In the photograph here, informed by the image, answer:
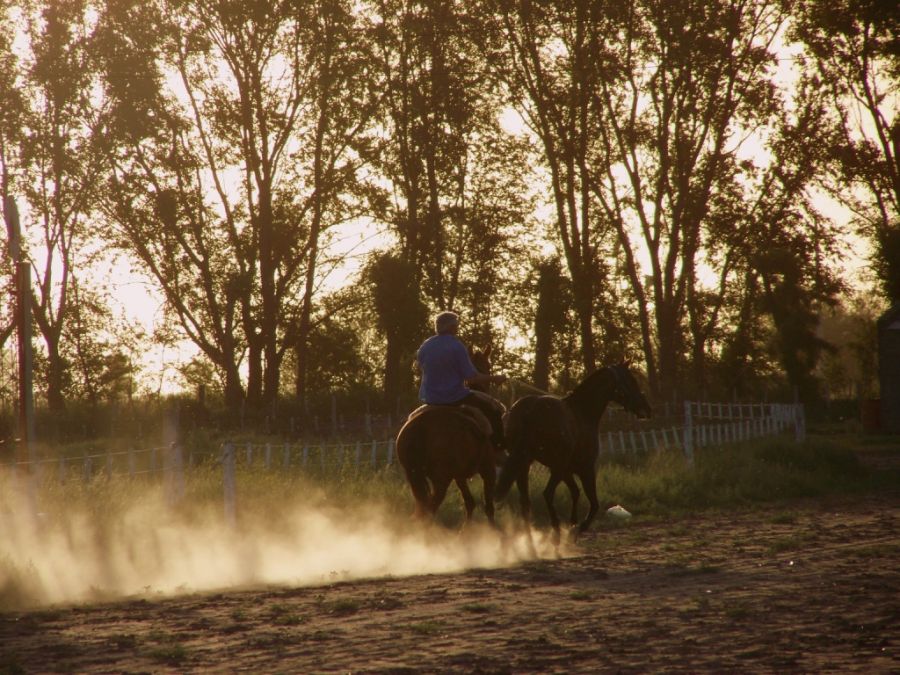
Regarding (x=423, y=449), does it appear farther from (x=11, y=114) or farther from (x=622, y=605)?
(x=11, y=114)

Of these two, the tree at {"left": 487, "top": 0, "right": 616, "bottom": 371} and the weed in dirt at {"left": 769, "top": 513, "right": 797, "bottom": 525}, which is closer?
the weed in dirt at {"left": 769, "top": 513, "right": 797, "bottom": 525}

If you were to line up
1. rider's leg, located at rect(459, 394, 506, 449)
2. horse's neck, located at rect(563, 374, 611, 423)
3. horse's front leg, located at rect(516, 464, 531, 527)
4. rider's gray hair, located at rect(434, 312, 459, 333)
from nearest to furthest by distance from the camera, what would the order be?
rider's gray hair, located at rect(434, 312, 459, 333) < rider's leg, located at rect(459, 394, 506, 449) < horse's front leg, located at rect(516, 464, 531, 527) < horse's neck, located at rect(563, 374, 611, 423)

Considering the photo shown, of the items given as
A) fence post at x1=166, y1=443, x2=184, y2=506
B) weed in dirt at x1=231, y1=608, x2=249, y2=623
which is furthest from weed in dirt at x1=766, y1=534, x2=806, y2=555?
fence post at x1=166, y1=443, x2=184, y2=506

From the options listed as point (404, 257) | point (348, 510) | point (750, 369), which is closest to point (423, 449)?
point (348, 510)

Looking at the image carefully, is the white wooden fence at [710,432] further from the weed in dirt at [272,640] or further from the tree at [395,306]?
the weed in dirt at [272,640]

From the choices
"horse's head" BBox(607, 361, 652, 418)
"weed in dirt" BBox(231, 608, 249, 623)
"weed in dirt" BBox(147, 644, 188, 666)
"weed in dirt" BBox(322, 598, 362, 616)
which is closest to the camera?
"weed in dirt" BBox(147, 644, 188, 666)

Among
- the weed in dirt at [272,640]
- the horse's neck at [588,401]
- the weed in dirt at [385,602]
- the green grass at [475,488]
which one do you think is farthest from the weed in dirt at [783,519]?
the weed in dirt at [272,640]

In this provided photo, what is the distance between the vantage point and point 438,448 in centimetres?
1385

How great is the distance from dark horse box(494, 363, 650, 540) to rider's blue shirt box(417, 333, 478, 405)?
3.85 ft

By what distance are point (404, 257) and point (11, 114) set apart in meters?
13.6

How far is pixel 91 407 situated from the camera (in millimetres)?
44875

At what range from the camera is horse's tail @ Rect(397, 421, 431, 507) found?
14.0 meters

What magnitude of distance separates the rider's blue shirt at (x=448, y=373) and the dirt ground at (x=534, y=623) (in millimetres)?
2022

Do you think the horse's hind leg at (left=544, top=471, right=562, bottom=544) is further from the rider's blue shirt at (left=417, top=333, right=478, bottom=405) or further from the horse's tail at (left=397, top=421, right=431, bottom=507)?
the rider's blue shirt at (left=417, top=333, right=478, bottom=405)
